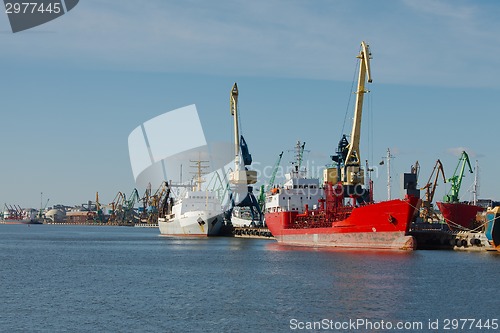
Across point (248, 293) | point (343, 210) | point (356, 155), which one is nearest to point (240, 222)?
point (356, 155)

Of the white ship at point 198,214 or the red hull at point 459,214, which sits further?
the white ship at point 198,214

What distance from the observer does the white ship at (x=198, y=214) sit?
110 metres

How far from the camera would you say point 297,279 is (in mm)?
44031

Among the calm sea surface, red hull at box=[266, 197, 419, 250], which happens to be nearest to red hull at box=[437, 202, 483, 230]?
red hull at box=[266, 197, 419, 250]

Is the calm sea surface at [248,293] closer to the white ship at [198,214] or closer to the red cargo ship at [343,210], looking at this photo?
the red cargo ship at [343,210]

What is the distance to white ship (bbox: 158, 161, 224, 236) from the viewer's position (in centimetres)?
10962

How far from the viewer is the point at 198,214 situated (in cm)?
11019

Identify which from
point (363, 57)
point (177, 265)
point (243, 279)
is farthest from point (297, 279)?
point (363, 57)

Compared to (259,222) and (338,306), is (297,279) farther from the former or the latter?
(259,222)

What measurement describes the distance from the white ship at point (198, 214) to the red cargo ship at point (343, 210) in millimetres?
24093

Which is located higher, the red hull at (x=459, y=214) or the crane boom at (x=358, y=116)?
the crane boom at (x=358, y=116)
